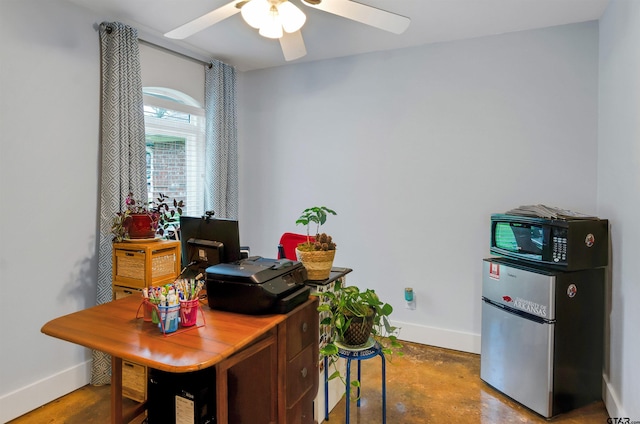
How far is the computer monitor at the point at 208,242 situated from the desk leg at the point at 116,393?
1.94 ft

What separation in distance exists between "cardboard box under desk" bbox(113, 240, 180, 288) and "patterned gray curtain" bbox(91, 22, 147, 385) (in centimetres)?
31

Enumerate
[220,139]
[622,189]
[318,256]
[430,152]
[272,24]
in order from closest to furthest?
1. [272,24]
2. [318,256]
3. [622,189]
4. [430,152]
5. [220,139]

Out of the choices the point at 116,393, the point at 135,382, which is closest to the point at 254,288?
the point at 116,393

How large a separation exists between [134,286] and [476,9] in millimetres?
2878

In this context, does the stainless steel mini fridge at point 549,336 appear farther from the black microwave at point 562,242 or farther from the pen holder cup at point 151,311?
the pen holder cup at point 151,311

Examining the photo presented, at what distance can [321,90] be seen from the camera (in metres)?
3.66

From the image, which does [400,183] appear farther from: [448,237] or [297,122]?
[297,122]

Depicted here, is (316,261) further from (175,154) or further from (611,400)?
(175,154)

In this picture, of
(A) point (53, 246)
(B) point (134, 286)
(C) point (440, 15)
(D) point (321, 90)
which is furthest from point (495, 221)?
(A) point (53, 246)

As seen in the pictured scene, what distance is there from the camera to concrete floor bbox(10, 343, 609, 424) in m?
2.24

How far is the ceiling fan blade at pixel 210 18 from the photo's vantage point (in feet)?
6.15

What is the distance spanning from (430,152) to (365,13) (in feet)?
5.42

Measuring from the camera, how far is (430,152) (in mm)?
3223

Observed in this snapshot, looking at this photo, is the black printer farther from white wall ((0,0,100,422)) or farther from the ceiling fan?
white wall ((0,0,100,422))
